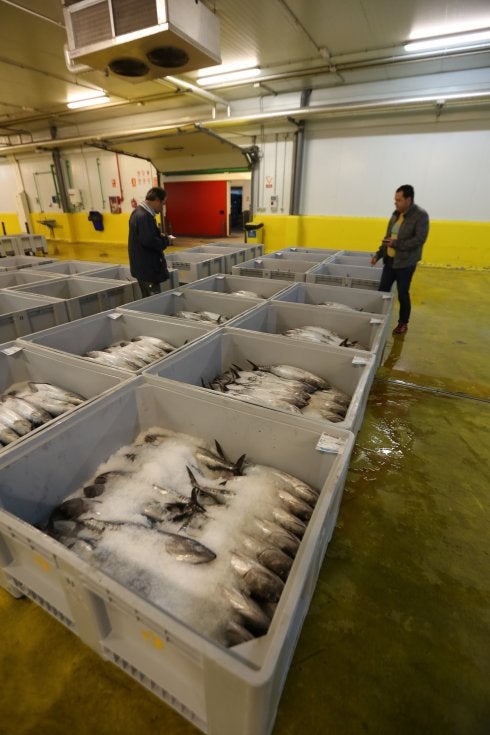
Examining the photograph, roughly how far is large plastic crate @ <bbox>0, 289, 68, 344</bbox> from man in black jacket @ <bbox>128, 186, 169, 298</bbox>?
977 mm

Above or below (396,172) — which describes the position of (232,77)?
above

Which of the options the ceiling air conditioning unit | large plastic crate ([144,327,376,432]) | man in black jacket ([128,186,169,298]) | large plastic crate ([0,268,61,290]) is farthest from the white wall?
large plastic crate ([144,327,376,432])

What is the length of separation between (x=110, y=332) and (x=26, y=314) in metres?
0.78

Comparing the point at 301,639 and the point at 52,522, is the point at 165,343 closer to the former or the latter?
the point at 52,522

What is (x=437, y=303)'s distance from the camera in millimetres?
5938

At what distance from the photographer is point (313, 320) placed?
10.2 feet

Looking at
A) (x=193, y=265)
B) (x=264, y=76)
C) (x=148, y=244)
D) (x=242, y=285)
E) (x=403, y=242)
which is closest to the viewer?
(x=148, y=244)

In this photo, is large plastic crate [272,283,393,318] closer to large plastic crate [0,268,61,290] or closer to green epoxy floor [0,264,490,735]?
green epoxy floor [0,264,490,735]

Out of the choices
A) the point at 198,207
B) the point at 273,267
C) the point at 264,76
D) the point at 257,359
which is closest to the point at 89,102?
the point at 264,76

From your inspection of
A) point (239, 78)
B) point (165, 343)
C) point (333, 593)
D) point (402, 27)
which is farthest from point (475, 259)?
point (333, 593)

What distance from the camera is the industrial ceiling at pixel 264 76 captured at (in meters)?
4.91

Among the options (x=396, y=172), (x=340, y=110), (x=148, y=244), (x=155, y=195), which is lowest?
(x=148, y=244)

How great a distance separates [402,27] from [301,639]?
7754 mm

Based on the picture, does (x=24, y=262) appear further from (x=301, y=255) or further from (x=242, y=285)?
(x=301, y=255)
